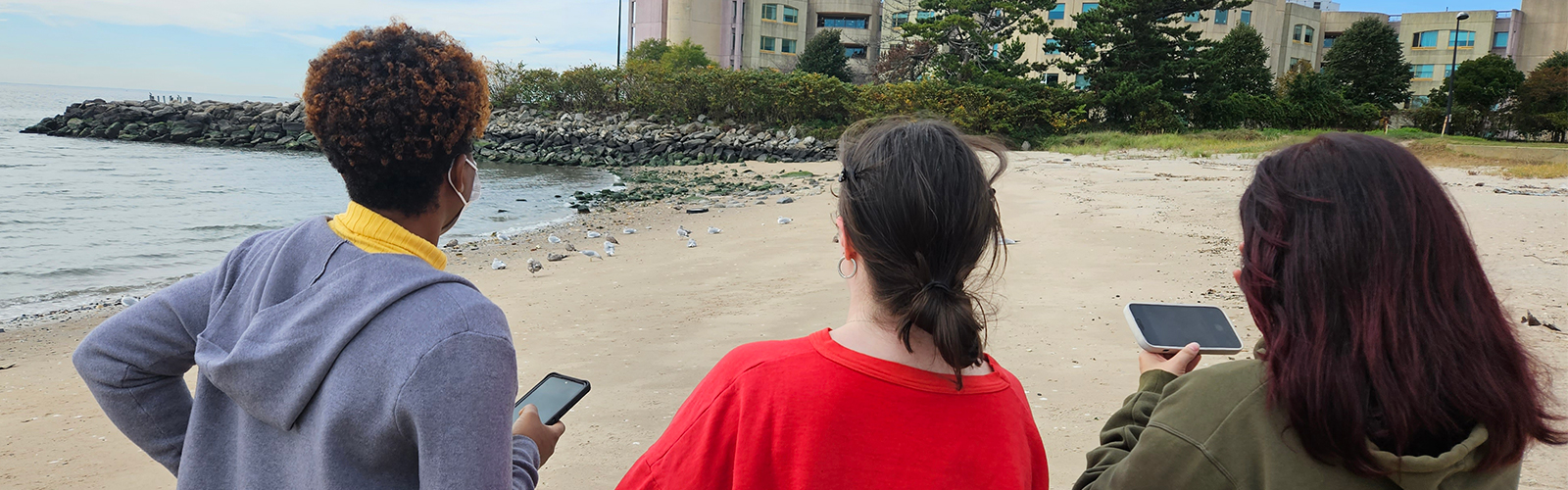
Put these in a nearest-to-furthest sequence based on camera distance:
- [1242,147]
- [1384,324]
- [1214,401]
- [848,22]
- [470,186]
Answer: [1384,324] → [1214,401] → [470,186] → [1242,147] → [848,22]

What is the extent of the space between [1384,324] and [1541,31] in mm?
67357

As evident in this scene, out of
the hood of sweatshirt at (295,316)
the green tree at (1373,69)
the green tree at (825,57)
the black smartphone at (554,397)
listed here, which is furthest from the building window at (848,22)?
the hood of sweatshirt at (295,316)

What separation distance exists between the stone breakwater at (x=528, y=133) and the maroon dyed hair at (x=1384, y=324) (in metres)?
26.1

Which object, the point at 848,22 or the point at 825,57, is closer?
the point at 825,57

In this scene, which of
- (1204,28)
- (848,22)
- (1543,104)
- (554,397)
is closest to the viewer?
(554,397)

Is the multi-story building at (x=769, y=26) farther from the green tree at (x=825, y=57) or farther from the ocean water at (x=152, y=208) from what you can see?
the ocean water at (x=152, y=208)

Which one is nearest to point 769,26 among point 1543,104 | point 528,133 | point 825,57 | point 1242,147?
point 825,57

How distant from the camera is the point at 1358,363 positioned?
137cm

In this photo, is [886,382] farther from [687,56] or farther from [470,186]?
[687,56]

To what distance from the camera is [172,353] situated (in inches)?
63.7

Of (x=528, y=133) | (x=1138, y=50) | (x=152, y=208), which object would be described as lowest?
(x=152, y=208)

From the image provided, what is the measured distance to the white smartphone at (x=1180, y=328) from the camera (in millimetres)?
2084

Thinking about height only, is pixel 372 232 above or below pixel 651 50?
below

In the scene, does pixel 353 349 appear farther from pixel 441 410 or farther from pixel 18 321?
pixel 18 321
